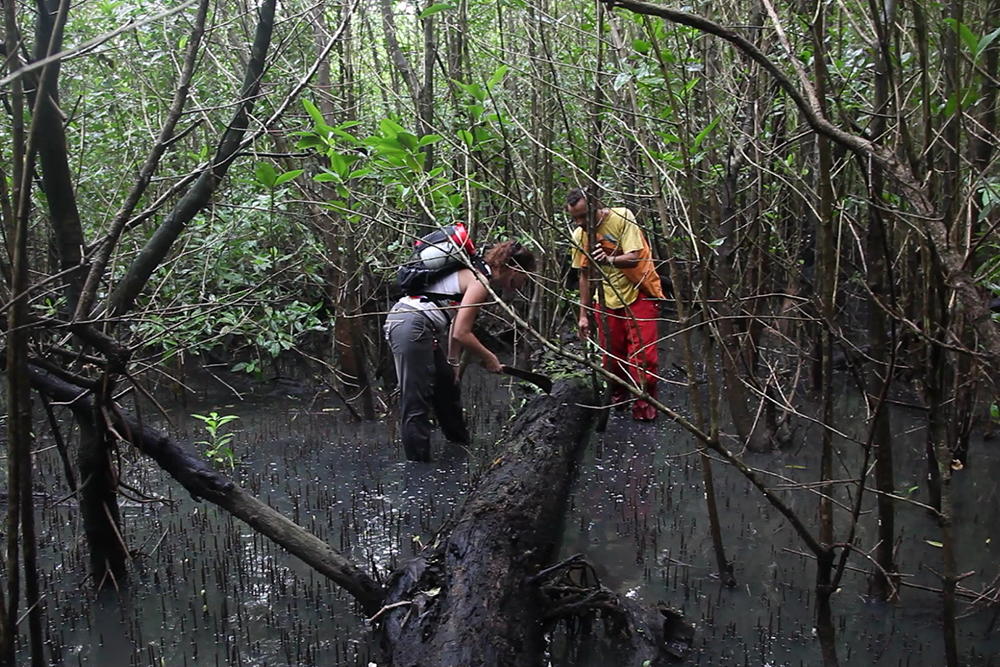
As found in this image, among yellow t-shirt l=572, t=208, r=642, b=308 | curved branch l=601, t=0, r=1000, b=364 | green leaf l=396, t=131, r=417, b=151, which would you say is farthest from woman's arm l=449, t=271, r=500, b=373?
curved branch l=601, t=0, r=1000, b=364

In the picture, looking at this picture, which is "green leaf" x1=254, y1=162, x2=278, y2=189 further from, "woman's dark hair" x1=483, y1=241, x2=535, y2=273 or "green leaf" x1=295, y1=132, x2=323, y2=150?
"woman's dark hair" x1=483, y1=241, x2=535, y2=273

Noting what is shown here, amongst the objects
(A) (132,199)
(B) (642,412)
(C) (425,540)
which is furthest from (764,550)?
Result: (A) (132,199)

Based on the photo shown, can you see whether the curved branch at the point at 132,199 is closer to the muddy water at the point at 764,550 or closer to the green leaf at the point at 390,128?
the green leaf at the point at 390,128

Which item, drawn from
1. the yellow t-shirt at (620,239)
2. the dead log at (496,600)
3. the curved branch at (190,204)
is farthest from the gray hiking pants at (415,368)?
the curved branch at (190,204)

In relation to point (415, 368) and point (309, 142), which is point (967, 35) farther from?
point (415, 368)

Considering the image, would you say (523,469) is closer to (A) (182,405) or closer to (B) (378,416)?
(B) (378,416)

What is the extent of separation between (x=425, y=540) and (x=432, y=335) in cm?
174

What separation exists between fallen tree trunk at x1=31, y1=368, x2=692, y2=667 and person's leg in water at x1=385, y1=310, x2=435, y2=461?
6.45ft

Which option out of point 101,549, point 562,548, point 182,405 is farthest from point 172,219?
point 182,405

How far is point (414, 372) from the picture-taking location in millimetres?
5957

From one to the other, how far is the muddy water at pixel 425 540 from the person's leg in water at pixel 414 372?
20cm

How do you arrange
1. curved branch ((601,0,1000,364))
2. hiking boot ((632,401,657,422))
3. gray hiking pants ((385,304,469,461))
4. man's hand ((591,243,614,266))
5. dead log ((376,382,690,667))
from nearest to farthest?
curved branch ((601,0,1000,364))
dead log ((376,382,690,667))
man's hand ((591,243,614,266))
gray hiking pants ((385,304,469,461))
hiking boot ((632,401,657,422))

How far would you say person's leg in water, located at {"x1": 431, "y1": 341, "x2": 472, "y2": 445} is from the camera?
6.21 m

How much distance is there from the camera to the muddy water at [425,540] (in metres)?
3.46
